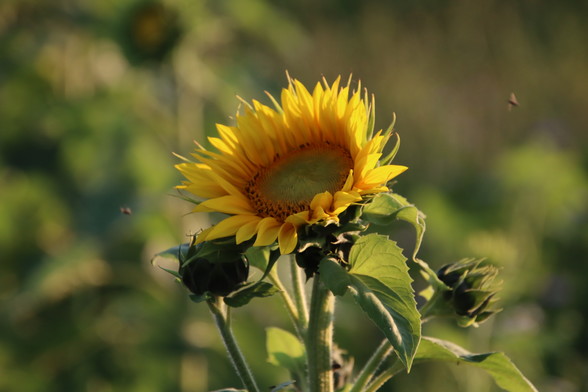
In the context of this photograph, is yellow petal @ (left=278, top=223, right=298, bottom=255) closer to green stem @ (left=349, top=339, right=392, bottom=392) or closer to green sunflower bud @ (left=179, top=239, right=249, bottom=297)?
green sunflower bud @ (left=179, top=239, right=249, bottom=297)

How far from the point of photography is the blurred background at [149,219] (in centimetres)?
232

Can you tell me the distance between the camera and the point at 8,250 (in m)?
2.89

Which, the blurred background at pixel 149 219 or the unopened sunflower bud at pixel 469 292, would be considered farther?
the blurred background at pixel 149 219

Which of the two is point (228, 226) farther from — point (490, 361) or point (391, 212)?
point (490, 361)

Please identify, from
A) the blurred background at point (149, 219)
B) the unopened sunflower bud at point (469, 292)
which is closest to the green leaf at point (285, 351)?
the unopened sunflower bud at point (469, 292)

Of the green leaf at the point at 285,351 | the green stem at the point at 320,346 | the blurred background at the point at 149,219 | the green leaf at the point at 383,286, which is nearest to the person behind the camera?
the green leaf at the point at 383,286

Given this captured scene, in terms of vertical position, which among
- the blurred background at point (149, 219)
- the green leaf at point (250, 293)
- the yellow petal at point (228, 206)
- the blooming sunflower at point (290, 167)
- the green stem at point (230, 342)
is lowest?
the blurred background at point (149, 219)

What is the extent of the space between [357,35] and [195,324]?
444 cm

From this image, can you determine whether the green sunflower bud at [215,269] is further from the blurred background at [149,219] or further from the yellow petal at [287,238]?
the blurred background at [149,219]

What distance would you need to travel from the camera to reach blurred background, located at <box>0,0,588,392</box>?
2.32 meters

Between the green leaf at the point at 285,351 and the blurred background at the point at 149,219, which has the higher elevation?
the green leaf at the point at 285,351

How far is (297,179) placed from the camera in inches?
36.8

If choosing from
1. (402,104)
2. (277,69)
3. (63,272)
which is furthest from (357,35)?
(63,272)

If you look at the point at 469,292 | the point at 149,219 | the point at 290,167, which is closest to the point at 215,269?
the point at 290,167
